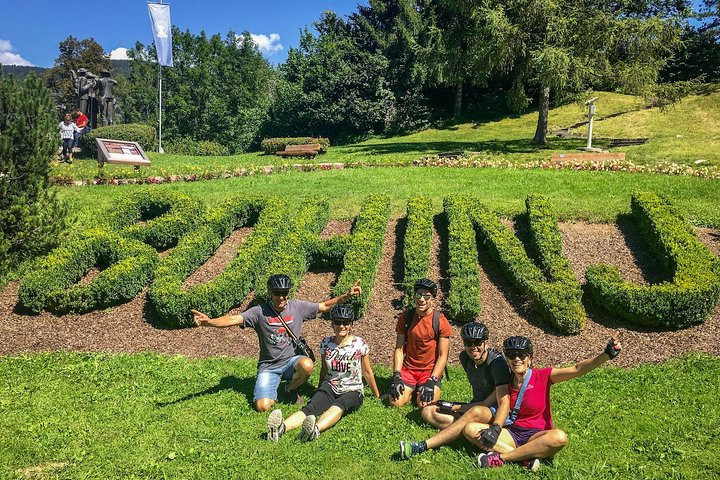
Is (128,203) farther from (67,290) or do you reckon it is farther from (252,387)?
(252,387)

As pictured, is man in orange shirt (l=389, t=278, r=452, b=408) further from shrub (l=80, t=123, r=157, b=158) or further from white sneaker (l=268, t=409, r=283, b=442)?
shrub (l=80, t=123, r=157, b=158)

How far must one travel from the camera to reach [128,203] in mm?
11906

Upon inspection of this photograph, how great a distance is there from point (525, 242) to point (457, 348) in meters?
3.31

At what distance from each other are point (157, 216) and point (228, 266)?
131 inches

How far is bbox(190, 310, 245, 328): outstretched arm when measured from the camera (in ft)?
18.5

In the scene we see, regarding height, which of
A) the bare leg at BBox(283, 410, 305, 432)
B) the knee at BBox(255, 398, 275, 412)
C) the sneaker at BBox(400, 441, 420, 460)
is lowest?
the knee at BBox(255, 398, 275, 412)

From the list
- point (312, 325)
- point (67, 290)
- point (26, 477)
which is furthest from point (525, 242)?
point (26, 477)

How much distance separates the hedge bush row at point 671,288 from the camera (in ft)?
26.3

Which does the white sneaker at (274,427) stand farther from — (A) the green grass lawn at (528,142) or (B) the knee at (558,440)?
(A) the green grass lawn at (528,142)

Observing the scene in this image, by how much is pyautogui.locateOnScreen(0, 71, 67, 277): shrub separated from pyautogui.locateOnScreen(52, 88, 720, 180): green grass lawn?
5.37m

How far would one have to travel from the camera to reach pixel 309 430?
530cm

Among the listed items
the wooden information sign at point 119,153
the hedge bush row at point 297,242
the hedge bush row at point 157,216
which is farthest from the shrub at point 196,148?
the hedge bush row at point 297,242

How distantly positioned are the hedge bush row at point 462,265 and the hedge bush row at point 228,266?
10.0 ft

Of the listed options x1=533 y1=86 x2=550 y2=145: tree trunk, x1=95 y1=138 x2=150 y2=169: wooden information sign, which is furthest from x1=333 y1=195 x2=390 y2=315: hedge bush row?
x1=533 y1=86 x2=550 y2=145: tree trunk
